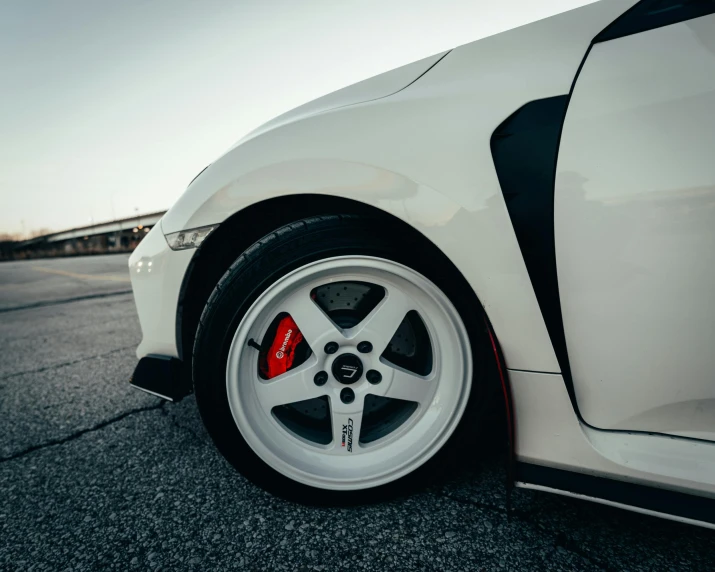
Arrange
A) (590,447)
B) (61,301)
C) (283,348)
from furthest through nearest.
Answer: (61,301) < (283,348) < (590,447)

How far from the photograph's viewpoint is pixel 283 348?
4.00ft

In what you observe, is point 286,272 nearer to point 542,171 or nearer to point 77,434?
point 542,171

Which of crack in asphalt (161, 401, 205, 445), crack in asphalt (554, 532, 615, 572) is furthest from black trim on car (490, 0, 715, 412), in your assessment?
crack in asphalt (161, 401, 205, 445)

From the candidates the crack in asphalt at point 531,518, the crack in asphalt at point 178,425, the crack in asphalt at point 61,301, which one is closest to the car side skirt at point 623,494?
the crack in asphalt at point 531,518

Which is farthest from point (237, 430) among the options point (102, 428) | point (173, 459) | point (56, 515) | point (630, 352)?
point (630, 352)

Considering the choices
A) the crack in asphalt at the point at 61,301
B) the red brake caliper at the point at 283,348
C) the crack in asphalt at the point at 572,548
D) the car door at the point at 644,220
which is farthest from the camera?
the crack in asphalt at the point at 61,301

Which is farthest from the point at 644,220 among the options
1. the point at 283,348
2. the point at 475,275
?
the point at 283,348

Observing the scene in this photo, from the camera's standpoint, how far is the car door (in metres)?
0.81

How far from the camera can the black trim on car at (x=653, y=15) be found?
2.79 feet

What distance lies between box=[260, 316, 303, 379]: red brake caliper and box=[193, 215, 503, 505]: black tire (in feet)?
0.48

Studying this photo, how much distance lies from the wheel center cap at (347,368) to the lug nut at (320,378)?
30mm

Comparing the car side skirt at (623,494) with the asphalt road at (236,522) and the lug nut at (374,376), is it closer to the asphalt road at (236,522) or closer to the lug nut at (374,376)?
the asphalt road at (236,522)

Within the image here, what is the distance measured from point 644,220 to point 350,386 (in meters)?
0.81

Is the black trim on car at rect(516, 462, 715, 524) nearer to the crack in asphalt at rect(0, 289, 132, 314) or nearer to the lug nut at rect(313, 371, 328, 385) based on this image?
the lug nut at rect(313, 371, 328, 385)
